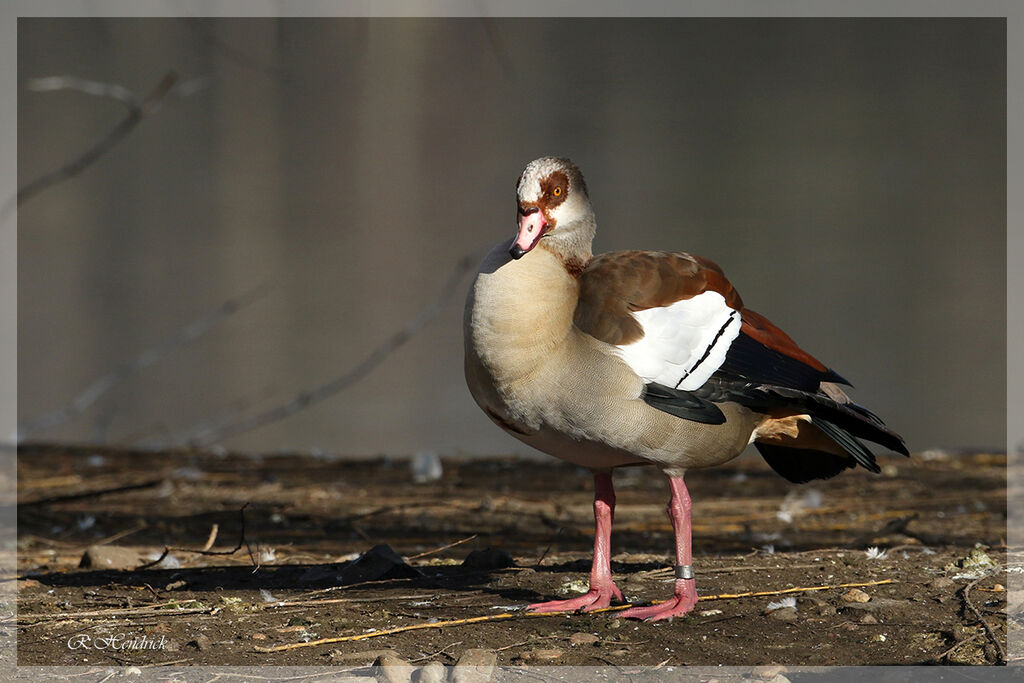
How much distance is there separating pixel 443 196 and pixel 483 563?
11556 millimetres

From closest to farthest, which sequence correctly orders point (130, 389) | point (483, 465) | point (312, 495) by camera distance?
point (312, 495)
point (483, 465)
point (130, 389)

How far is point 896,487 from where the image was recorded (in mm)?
5559

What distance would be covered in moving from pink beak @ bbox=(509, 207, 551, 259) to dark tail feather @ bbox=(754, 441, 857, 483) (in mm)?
1072

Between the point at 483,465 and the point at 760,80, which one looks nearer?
the point at 483,465

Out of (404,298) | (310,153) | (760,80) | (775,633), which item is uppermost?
(760,80)

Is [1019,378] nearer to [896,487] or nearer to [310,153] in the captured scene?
[896,487]

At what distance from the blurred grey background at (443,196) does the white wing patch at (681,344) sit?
122cm

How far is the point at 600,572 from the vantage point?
3594 mm

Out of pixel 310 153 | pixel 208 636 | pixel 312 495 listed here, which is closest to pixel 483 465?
pixel 312 495

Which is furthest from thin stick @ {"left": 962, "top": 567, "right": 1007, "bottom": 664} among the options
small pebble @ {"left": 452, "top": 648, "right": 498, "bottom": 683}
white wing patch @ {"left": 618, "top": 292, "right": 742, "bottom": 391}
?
small pebble @ {"left": 452, "top": 648, "right": 498, "bottom": 683}

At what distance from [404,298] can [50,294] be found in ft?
11.8

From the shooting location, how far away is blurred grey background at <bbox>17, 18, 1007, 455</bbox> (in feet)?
31.8
